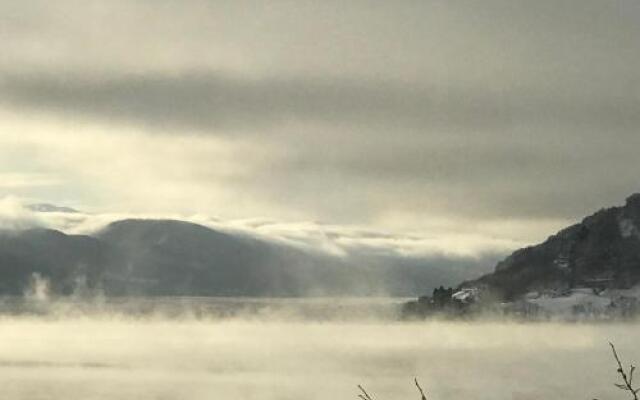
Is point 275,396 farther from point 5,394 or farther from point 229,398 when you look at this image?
point 5,394

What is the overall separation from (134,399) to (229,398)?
1454 centimetres

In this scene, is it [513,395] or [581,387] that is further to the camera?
[581,387]

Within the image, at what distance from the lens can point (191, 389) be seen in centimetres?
18425

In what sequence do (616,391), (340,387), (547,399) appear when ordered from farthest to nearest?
(340,387)
(616,391)
(547,399)

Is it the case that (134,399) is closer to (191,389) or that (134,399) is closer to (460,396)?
(191,389)

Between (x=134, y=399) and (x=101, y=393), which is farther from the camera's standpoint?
(x=101, y=393)

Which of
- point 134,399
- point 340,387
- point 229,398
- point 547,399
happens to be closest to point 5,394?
point 134,399

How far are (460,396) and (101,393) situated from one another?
59.7 meters

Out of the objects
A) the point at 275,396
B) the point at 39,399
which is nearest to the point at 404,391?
the point at 275,396

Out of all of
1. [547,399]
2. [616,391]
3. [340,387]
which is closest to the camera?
[547,399]

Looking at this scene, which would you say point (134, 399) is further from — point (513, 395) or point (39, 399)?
point (513, 395)

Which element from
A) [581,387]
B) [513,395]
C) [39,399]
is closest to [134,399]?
[39,399]

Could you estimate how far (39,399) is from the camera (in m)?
160

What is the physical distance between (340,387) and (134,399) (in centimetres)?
4100
